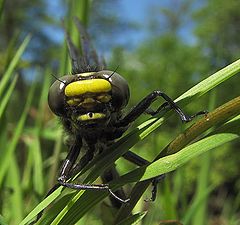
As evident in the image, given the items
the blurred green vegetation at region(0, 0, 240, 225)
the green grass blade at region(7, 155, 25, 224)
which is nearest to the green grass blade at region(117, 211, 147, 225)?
the blurred green vegetation at region(0, 0, 240, 225)

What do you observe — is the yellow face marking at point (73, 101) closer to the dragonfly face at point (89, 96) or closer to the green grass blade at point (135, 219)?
the dragonfly face at point (89, 96)

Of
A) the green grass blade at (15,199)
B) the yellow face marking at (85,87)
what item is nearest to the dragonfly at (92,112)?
the yellow face marking at (85,87)

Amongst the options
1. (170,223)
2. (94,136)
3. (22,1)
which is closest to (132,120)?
(94,136)

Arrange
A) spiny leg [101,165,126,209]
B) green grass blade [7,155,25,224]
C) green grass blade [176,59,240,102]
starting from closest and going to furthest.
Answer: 1. green grass blade [176,59,240,102]
2. spiny leg [101,165,126,209]
3. green grass blade [7,155,25,224]

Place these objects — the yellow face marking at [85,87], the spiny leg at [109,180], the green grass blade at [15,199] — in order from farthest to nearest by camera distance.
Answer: the green grass blade at [15,199] < the spiny leg at [109,180] < the yellow face marking at [85,87]

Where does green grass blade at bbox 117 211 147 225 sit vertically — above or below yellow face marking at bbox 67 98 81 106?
below

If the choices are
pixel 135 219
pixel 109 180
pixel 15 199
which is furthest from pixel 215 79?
pixel 15 199

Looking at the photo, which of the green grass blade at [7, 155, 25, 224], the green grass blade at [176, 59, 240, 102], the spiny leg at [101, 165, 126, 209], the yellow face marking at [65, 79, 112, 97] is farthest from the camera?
the green grass blade at [7, 155, 25, 224]

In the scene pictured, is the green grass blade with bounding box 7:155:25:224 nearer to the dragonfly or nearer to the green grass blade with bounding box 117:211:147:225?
the dragonfly
